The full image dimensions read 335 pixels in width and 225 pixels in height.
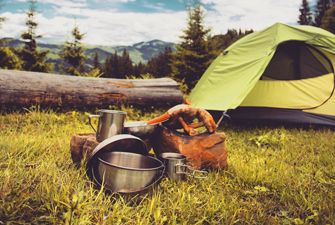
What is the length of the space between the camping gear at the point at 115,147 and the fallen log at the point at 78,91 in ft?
10.6

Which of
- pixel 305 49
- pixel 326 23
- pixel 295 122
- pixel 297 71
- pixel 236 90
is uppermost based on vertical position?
pixel 326 23

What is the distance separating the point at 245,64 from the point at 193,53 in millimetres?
8732

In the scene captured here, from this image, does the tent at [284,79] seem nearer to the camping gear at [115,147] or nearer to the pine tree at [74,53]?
the camping gear at [115,147]

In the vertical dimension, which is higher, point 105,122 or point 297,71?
point 297,71

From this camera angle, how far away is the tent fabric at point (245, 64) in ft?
16.9

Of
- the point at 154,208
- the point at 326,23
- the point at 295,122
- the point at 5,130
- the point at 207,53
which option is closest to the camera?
the point at 154,208

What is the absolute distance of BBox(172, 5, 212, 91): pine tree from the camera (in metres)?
14.2

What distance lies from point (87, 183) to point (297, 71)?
4.84 m

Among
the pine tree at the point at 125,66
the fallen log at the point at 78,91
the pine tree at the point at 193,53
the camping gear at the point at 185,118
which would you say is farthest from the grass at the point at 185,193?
the pine tree at the point at 125,66

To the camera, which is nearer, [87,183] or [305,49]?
[87,183]

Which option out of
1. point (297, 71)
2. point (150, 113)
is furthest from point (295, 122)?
point (150, 113)

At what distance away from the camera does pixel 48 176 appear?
2.29m

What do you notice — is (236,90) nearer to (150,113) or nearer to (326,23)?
(150,113)

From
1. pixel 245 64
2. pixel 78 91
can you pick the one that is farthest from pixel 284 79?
pixel 78 91
